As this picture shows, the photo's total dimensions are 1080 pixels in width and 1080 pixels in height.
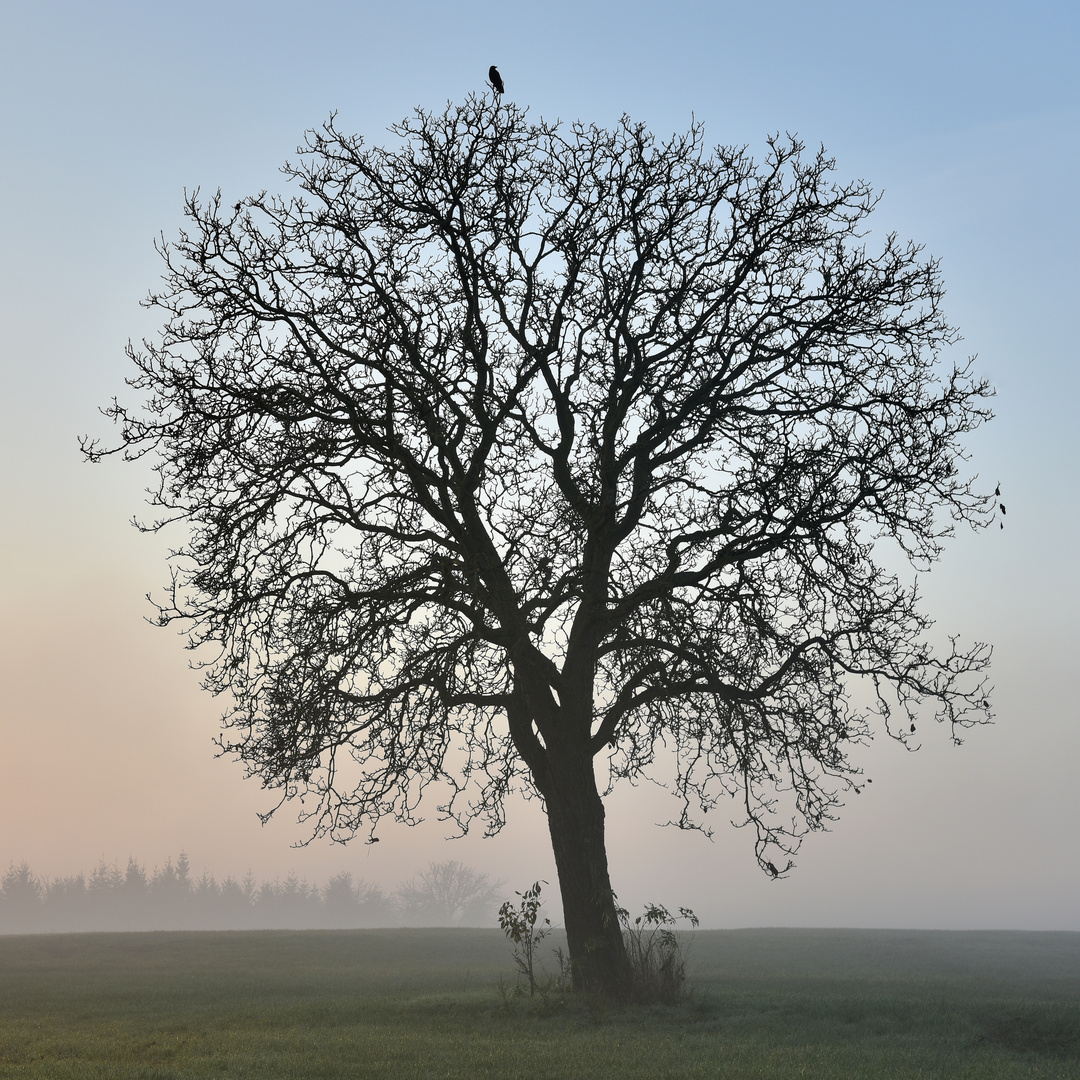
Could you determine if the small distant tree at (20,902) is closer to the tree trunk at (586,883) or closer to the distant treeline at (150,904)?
the distant treeline at (150,904)

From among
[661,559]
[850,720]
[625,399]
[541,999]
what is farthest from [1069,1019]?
[625,399]

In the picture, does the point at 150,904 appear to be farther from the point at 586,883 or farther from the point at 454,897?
the point at 586,883

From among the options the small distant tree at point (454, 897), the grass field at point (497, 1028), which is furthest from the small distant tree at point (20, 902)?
the grass field at point (497, 1028)

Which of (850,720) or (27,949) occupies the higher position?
(850,720)

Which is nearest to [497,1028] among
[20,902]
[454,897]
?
[454,897]

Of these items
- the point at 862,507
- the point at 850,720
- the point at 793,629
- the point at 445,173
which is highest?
the point at 445,173

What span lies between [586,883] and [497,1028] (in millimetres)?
2452

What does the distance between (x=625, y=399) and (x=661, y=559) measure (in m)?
2.82

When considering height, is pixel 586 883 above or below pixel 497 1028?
above

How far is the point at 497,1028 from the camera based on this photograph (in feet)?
41.1

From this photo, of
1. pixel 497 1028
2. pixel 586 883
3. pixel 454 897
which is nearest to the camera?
pixel 497 1028

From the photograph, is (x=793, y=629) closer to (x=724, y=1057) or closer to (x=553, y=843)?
(x=553, y=843)

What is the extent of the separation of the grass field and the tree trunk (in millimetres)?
622

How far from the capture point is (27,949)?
30328 mm
